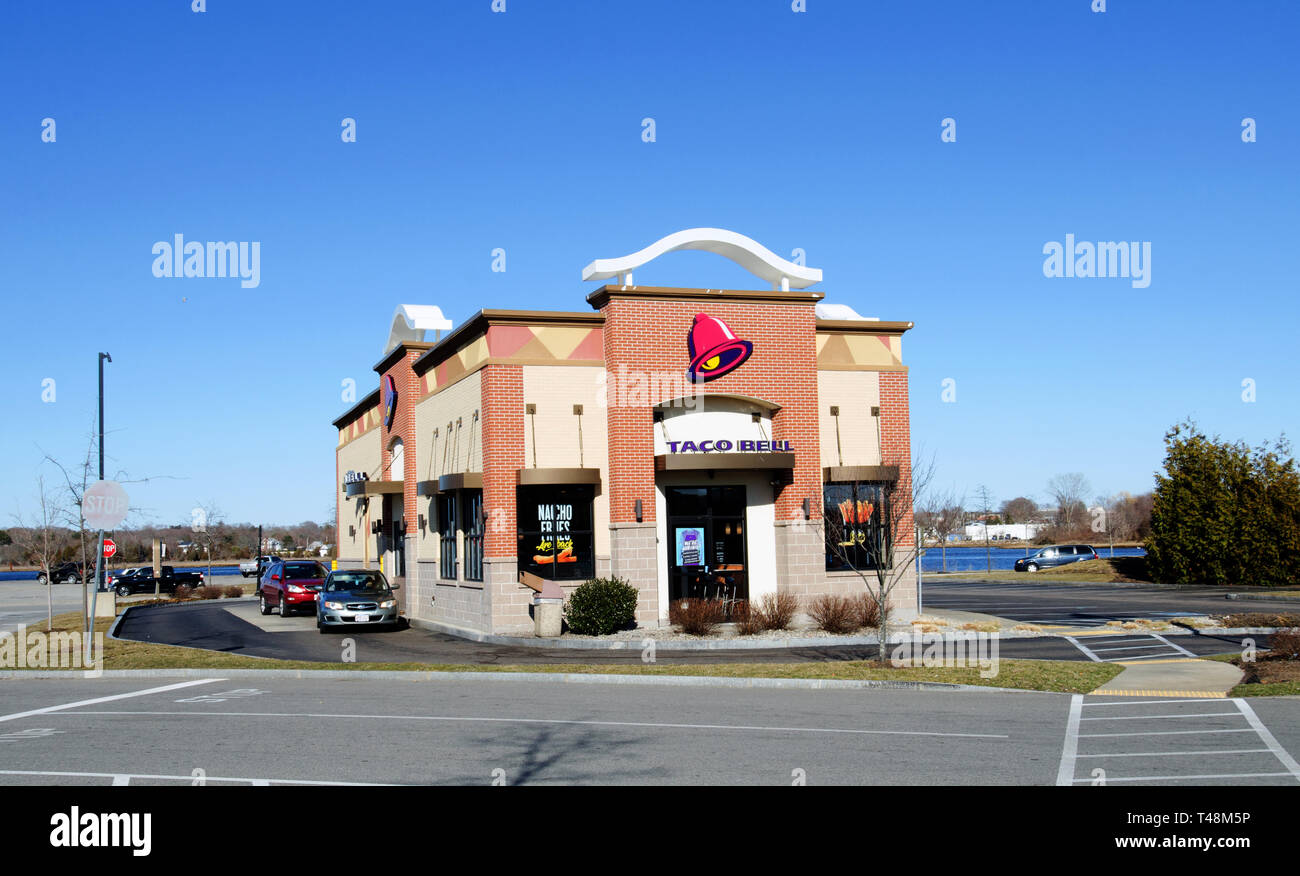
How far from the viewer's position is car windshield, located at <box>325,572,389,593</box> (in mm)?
27453

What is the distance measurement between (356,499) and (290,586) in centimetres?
732

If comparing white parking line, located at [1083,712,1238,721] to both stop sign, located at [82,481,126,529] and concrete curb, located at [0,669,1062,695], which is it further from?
stop sign, located at [82,481,126,529]

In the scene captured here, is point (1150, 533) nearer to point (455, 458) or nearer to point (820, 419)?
point (820, 419)

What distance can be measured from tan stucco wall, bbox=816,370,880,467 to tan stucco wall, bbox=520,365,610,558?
557cm

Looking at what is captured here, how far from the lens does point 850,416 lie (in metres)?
26.2

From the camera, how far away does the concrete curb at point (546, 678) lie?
15422mm

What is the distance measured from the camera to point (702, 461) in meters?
23.8

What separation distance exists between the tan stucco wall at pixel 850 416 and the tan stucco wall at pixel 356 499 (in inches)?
647

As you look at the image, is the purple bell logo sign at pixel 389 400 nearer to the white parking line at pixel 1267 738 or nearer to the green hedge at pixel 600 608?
the green hedge at pixel 600 608

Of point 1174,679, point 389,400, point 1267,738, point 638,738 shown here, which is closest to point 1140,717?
point 1267,738

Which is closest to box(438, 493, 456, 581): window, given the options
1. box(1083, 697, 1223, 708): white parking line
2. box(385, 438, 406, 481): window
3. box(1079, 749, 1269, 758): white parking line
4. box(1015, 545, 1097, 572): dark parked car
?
box(385, 438, 406, 481): window

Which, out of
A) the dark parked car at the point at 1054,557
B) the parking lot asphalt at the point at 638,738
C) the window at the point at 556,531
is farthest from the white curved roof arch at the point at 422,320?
the dark parked car at the point at 1054,557

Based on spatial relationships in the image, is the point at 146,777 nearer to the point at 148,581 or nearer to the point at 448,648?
the point at 448,648
